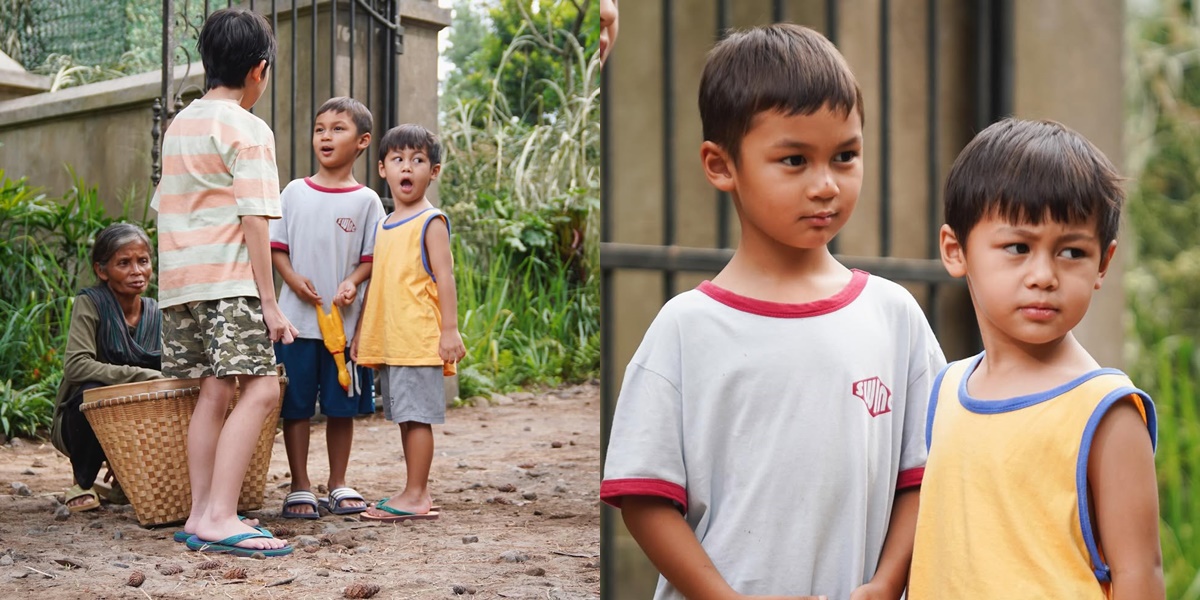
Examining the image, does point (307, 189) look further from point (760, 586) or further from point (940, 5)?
point (760, 586)

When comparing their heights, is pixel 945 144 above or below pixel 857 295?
above

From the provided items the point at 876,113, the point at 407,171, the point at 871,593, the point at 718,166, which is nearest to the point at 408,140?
the point at 407,171

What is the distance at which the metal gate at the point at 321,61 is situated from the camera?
156 centimetres

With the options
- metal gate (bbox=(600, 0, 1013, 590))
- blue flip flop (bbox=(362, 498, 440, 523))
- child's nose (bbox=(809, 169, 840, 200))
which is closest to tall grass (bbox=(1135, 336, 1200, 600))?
metal gate (bbox=(600, 0, 1013, 590))

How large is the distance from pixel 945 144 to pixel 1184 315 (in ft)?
2.49

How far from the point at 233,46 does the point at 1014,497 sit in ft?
3.43

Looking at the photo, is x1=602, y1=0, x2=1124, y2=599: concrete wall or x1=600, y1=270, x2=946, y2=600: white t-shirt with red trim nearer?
x1=600, y1=270, x2=946, y2=600: white t-shirt with red trim

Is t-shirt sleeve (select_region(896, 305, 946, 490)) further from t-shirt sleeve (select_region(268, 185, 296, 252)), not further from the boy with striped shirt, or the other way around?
t-shirt sleeve (select_region(268, 185, 296, 252))

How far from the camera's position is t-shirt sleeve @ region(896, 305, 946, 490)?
58 cm

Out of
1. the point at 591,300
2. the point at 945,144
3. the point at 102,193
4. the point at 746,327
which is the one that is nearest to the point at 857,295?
the point at 746,327

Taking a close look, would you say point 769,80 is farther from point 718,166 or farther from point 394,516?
point 394,516

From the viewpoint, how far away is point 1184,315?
56.7 inches

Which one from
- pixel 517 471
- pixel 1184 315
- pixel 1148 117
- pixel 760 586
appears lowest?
pixel 517 471

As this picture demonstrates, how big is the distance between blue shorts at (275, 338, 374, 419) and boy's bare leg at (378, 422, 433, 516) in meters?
0.10
